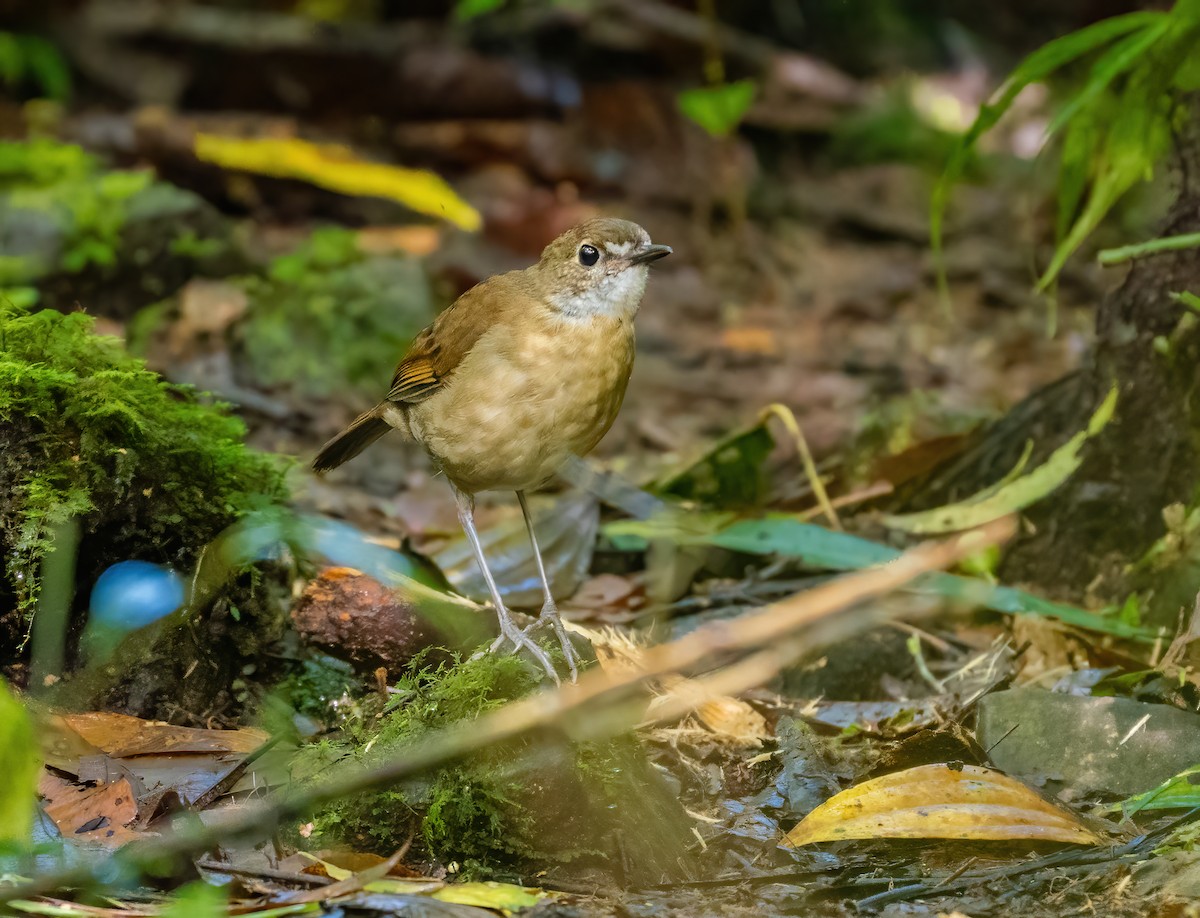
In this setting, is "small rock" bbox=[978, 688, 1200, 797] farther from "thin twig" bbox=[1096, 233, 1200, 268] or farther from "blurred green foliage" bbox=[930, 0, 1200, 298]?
"blurred green foliage" bbox=[930, 0, 1200, 298]

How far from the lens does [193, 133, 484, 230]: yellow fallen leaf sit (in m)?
8.20

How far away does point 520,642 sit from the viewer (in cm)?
363

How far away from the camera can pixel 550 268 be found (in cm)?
423

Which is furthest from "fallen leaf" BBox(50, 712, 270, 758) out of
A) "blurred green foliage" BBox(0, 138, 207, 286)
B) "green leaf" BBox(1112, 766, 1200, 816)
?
"blurred green foliage" BBox(0, 138, 207, 286)

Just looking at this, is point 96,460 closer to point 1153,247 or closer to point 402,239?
point 1153,247

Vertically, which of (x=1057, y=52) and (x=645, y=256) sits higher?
(x=1057, y=52)

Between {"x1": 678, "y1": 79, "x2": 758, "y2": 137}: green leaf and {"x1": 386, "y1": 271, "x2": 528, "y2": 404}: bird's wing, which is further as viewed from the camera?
{"x1": 678, "y1": 79, "x2": 758, "y2": 137}: green leaf

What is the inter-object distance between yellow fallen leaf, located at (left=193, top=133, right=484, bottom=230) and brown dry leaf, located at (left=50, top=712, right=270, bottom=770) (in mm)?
5249

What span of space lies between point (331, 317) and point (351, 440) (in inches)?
106

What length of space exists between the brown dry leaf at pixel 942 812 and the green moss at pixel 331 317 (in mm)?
4343

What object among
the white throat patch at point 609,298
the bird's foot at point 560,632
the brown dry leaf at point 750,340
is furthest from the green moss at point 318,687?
the brown dry leaf at point 750,340

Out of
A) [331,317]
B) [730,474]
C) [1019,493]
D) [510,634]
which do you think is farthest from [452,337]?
[331,317]

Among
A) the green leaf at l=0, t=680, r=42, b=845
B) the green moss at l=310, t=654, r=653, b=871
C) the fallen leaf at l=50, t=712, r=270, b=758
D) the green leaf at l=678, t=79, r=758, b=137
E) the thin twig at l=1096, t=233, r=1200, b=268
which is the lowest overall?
the fallen leaf at l=50, t=712, r=270, b=758

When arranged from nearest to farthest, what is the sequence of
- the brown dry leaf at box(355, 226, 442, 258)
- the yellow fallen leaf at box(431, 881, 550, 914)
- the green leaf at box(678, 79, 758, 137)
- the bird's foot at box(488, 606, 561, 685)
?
the yellow fallen leaf at box(431, 881, 550, 914), the bird's foot at box(488, 606, 561, 685), the green leaf at box(678, 79, 758, 137), the brown dry leaf at box(355, 226, 442, 258)
